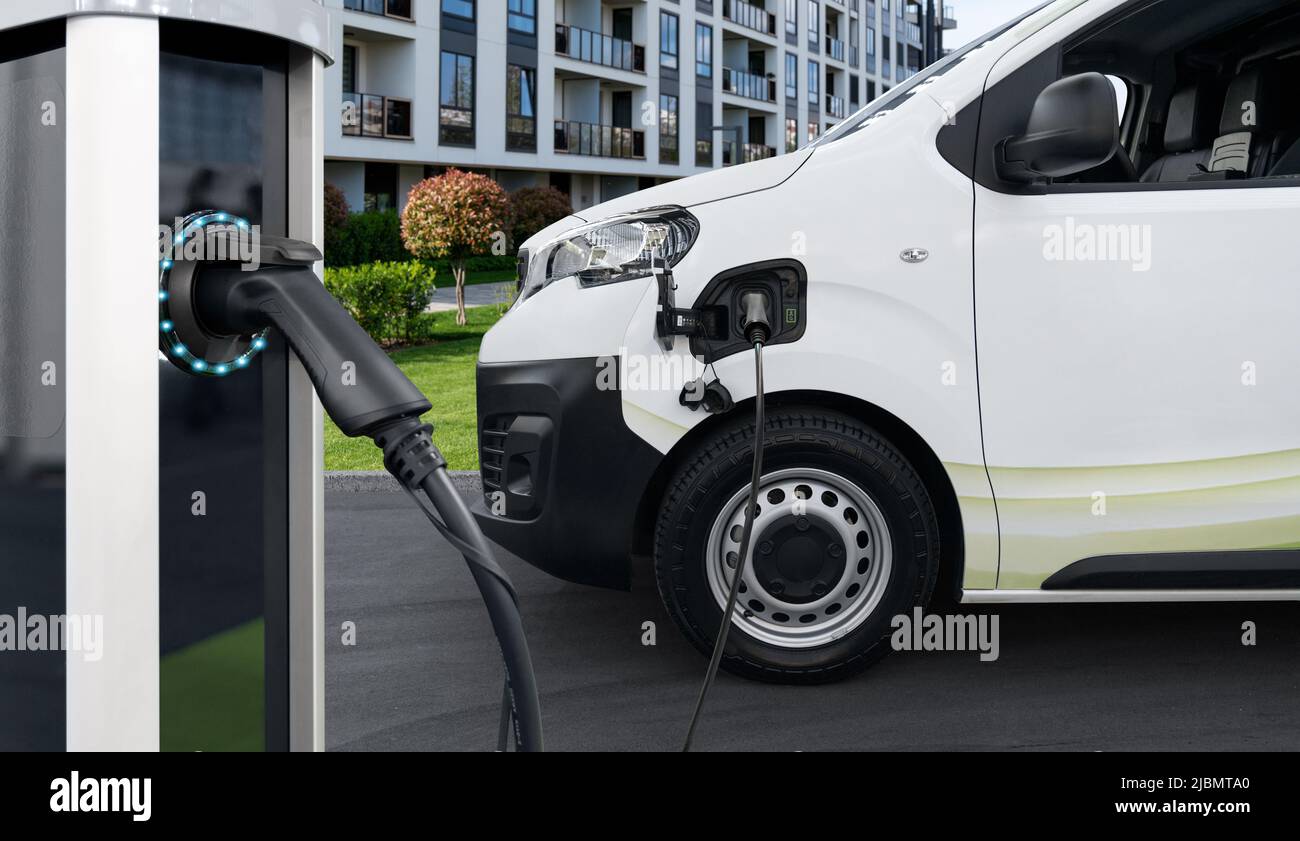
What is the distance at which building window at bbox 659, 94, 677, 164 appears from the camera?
43.1 m

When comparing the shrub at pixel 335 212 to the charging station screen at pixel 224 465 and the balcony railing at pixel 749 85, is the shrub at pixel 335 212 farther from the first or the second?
the balcony railing at pixel 749 85

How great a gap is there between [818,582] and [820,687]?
0.32 metres

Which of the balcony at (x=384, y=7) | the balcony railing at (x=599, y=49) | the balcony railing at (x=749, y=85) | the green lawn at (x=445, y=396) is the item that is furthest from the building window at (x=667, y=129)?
the green lawn at (x=445, y=396)

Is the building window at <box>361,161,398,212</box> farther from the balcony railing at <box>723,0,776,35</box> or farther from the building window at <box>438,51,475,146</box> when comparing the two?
the balcony railing at <box>723,0,776,35</box>

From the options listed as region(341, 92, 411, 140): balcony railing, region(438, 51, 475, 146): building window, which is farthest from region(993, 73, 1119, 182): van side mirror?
region(438, 51, 475, 146): building window

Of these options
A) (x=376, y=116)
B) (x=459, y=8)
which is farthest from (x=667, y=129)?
(x=376, y=116)

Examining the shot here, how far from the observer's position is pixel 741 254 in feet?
Result: 11.6

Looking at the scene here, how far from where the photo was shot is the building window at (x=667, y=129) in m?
43.1

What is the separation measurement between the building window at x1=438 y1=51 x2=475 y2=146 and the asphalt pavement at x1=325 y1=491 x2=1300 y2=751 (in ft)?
95.8

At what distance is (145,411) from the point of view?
3.20 ft

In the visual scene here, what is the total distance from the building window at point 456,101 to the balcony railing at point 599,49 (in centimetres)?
462
